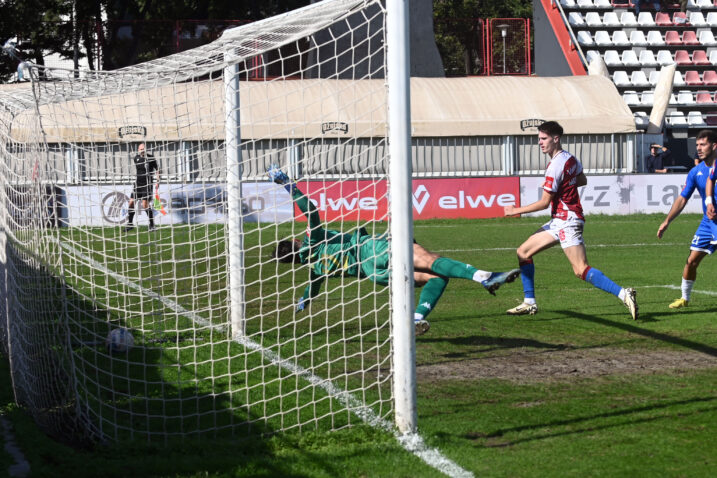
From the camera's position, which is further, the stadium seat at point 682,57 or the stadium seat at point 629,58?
the stadium seat at point 682,57

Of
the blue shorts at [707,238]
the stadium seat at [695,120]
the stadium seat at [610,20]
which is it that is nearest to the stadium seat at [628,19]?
the stadium seat at [610,20]

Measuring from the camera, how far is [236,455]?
182 inches

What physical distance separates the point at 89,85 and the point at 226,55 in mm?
1110

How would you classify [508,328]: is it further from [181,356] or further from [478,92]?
[478,92]

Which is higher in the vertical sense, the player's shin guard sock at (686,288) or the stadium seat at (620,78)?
the stadium seat at (620,78)

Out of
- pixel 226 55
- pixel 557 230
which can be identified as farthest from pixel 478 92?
pixel 226 55

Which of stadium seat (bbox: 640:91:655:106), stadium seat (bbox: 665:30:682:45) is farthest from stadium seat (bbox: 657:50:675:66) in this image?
stadium seat (bbox: 640:91:655:106)

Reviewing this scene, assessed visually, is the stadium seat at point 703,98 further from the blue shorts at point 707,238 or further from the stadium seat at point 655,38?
the blue shorts at point 707,238

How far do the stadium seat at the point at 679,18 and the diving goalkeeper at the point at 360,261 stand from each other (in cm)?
3554

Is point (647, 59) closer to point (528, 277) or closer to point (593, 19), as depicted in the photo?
point (593, 19)

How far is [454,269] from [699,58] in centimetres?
3455

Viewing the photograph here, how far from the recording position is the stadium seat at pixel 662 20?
38562 millimetres

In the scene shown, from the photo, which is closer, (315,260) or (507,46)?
(315,260)

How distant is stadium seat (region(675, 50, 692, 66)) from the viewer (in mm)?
37500
